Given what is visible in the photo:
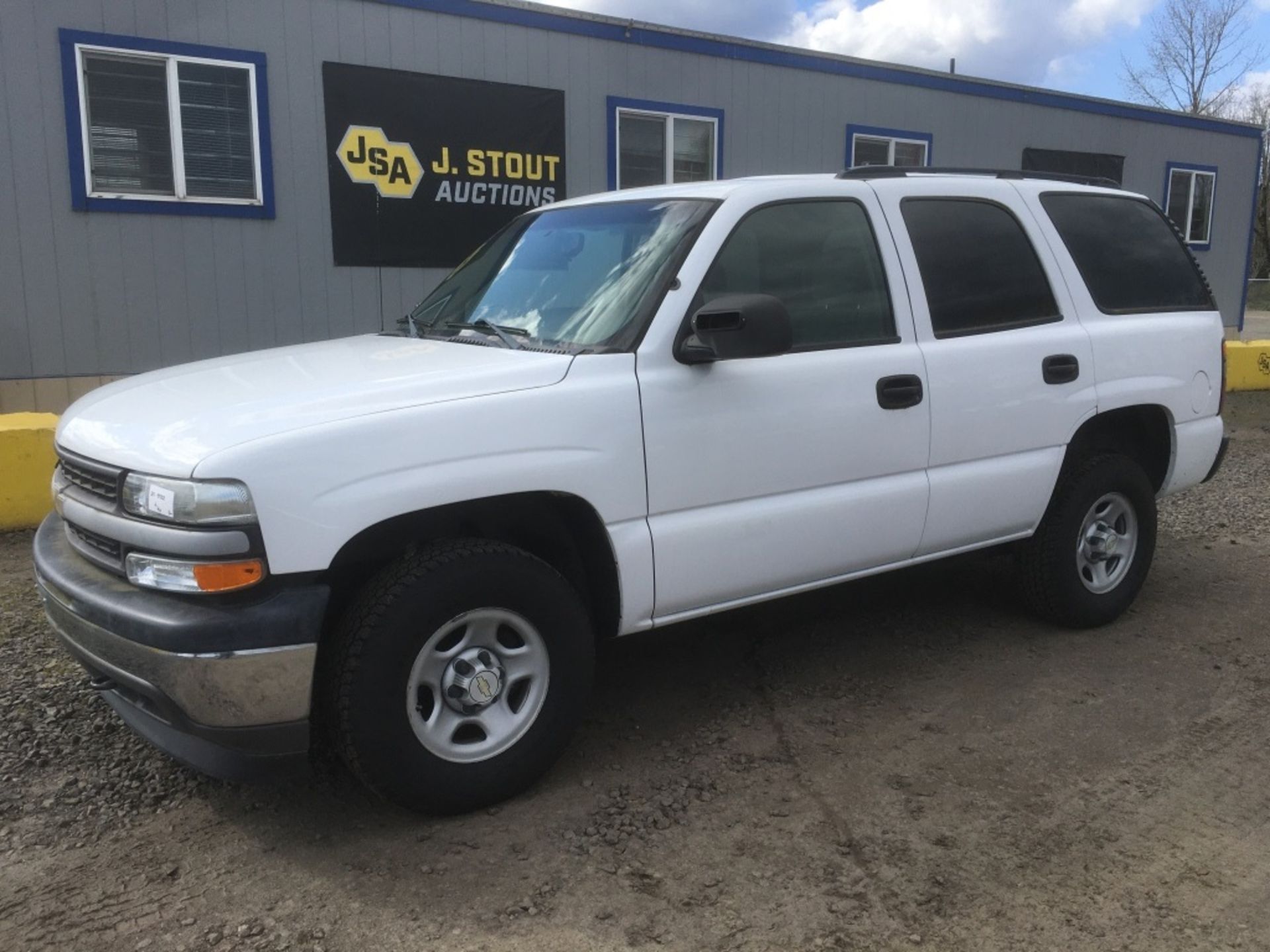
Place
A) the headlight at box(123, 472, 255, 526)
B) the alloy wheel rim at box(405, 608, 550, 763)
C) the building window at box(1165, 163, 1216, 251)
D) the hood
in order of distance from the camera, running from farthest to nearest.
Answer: the building window at box(1165, 163, 1216, 251) < the alloy wheel rim at box(405, 608, 550, 763) < the hood < the headlight at box(123, 472, 255, 526)

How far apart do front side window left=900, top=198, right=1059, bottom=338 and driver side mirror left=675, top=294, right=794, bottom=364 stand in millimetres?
1008

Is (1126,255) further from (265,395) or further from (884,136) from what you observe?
(884,136)

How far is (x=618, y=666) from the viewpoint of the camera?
436 centimetres

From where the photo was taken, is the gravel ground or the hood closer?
the gravel ground

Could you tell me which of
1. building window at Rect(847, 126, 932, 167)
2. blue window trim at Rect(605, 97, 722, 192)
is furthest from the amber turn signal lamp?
building window at Rect(847, 126, 932, 167)

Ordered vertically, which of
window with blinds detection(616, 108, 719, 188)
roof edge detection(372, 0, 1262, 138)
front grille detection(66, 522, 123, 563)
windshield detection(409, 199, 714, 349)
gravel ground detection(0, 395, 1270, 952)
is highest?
roof edge detection(372, 0, 1262, 138)

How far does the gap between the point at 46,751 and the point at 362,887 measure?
4.69 ft

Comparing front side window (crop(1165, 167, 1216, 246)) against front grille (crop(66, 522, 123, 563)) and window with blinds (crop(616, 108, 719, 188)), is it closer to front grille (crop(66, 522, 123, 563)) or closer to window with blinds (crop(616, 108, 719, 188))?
window with blinds (crop(616, 108, 719, 188))

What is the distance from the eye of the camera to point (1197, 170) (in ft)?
53.0

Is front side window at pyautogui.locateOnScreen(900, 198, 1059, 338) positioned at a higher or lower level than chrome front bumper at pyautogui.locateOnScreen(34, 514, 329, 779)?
higher

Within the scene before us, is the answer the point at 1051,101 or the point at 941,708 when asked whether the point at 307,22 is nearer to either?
the point at 941,708

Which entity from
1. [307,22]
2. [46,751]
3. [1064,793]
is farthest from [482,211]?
[1064,793]

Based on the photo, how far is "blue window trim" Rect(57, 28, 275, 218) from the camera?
782cm

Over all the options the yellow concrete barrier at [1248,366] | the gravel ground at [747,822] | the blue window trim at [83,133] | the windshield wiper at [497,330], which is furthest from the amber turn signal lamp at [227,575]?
the yellow concrete barrier at [1248,366]
